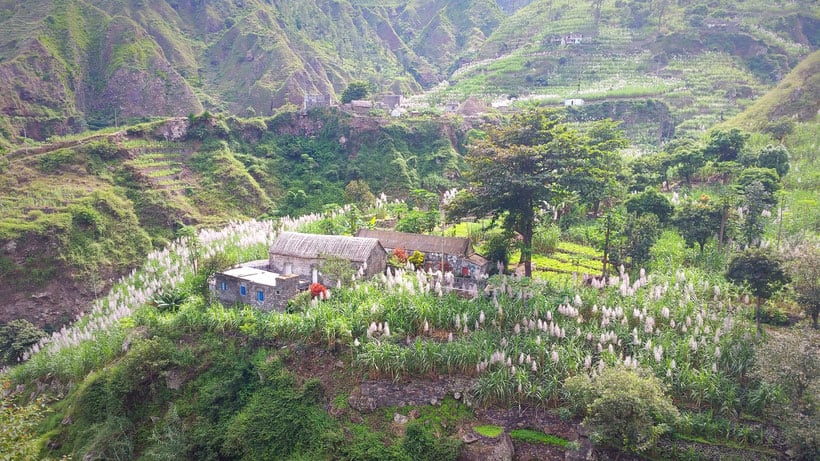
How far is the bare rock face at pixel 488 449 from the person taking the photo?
1580 cm

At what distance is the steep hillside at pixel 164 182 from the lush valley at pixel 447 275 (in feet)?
0.71

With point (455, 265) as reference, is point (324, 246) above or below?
above

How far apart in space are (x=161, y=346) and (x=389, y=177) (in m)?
29.1

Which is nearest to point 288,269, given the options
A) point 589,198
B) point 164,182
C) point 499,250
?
point 499,250

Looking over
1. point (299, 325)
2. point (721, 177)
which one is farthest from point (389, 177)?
point (299, 325)

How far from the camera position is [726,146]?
34.1 meters

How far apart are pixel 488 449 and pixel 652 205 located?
17690 millimetres

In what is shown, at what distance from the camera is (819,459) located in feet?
44.0

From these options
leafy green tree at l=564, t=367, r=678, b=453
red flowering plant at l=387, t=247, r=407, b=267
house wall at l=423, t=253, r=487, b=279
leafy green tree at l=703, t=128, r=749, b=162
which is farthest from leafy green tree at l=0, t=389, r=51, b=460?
leafy green tree at l=703, t=128, r=749, b=162

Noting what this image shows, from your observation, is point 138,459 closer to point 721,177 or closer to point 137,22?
point 721,177

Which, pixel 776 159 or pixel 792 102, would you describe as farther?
pixel 792 102

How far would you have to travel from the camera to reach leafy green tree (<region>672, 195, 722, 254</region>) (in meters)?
24.9

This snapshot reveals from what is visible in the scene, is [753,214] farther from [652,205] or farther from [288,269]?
[288,269]

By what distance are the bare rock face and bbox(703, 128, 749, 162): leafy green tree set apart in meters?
27.1
